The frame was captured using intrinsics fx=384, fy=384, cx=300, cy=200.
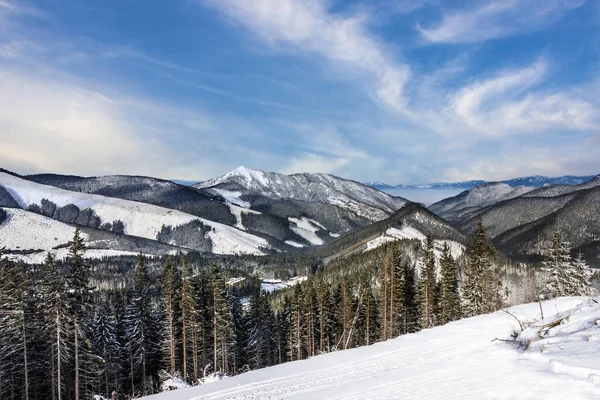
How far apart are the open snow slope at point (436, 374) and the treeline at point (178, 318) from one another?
8806mm

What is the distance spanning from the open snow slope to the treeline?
8806mm

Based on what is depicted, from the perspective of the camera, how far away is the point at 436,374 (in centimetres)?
1316

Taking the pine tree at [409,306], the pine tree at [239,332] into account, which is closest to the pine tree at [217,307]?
the pine tree at [239,332]

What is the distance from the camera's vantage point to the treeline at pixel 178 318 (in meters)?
28.2

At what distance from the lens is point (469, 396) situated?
10.2m

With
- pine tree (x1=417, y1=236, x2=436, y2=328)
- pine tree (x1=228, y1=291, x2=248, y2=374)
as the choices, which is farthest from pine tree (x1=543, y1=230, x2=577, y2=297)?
pine tree (x1=228, y1=291, x2=248, y2=374)

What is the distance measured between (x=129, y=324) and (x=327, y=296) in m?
25.1

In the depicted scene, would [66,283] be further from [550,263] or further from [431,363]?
[550,263]

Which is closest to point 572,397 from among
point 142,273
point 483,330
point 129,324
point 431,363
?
point 431,363

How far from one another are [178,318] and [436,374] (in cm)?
2869

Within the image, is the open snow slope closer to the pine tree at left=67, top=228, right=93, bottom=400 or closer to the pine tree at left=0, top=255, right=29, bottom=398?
the pine tree at left=67, top=228, right=93, bottom=400

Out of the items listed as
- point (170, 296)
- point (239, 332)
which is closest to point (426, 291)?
point (239, 332)

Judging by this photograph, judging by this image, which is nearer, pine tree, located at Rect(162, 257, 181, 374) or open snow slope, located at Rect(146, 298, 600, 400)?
open snow slope, located at Rect(146, 298, 600, 400)

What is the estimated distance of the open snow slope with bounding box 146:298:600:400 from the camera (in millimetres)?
9703
